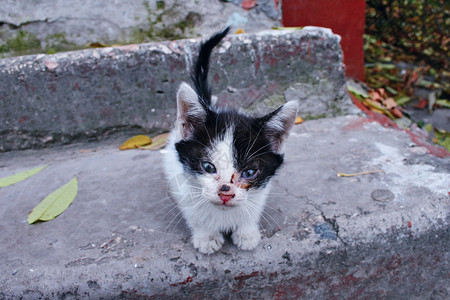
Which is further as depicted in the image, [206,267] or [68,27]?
[68,27]

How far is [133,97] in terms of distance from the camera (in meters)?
2.48

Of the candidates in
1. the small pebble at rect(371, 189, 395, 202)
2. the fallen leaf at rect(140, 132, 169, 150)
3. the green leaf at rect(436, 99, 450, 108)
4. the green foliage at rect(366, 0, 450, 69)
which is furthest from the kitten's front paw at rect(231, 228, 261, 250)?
the green foliage at rect(366, 0, 450, 69)

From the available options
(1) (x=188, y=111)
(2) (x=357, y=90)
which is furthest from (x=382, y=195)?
(2) (x=357, y=90)

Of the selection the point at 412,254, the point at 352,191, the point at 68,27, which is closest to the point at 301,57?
the point at 352,191

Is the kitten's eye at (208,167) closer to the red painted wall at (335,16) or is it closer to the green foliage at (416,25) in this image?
the red painted wall at (335,16)

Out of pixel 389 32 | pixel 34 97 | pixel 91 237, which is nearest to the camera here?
pixel 91 237

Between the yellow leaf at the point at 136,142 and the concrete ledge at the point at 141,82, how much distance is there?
81 mm

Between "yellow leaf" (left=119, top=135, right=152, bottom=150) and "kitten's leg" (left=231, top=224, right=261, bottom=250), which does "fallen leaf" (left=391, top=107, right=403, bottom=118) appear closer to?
"yellow leaf" (left=119, top=135, right=152, bottom=150)

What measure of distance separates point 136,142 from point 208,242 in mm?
1207

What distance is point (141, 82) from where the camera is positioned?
8.05 ft

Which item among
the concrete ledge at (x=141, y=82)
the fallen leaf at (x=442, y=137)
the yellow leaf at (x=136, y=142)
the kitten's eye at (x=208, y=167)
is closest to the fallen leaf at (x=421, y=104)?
the fallen leaf at (x=442, y=137)

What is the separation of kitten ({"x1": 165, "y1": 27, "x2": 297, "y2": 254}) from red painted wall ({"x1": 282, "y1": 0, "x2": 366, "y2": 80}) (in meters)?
1.98

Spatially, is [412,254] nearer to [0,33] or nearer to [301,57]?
[301,57]

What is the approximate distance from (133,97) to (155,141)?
1.05 feet
